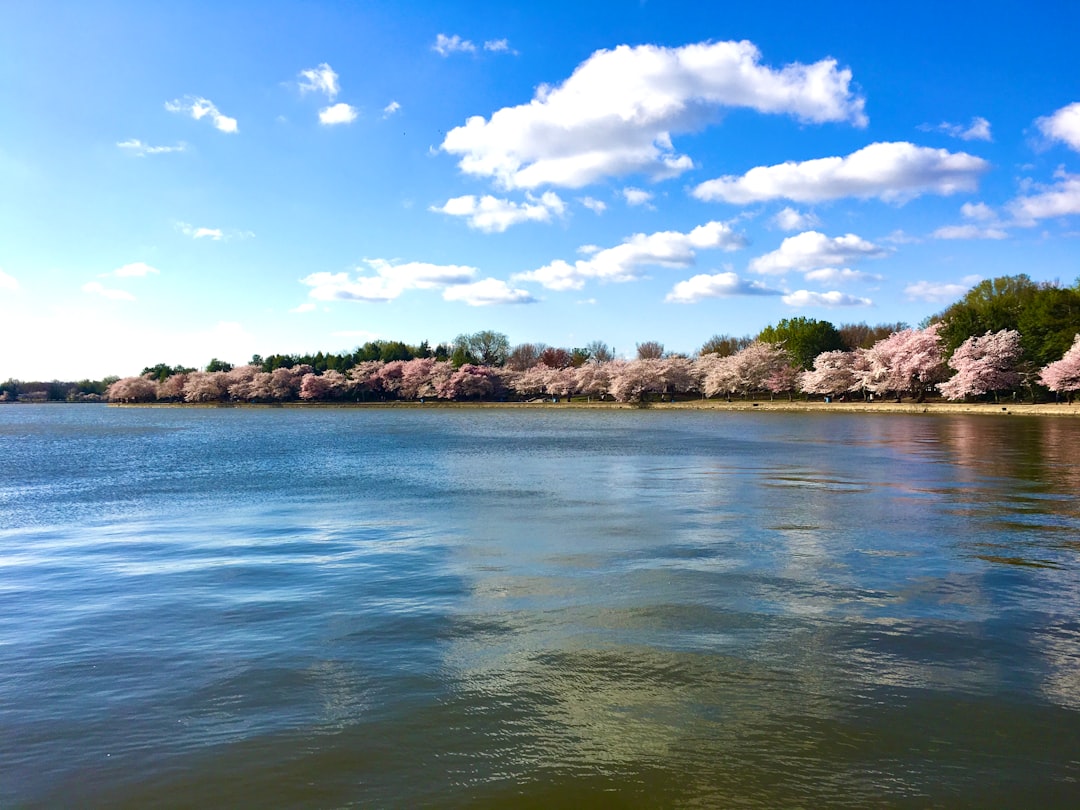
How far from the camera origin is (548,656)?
8.44 metres

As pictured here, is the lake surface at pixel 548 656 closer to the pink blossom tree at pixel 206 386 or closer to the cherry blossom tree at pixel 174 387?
the pink blossom tree at pixel 206 386

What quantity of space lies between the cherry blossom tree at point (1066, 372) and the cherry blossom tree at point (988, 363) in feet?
20.5

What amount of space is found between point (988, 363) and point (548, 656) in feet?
262

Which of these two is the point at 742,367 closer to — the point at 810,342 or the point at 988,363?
the point at 810,342

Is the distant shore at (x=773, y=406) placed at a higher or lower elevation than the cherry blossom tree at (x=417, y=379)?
lower

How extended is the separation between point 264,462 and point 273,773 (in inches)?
1282

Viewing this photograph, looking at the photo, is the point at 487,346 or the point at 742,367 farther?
the point at 487,346

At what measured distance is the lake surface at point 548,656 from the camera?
19.3 ft

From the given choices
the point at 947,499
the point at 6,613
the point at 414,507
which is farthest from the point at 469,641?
the point at 947,499

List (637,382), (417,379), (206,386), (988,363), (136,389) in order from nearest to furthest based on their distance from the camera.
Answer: (988,363) < (637,382) < (417,379) < (206,386) < (136,389)

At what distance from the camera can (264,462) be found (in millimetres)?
36688

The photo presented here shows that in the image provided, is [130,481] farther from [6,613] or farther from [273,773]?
[273,773]

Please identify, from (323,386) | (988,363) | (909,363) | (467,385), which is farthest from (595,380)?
(988,363)

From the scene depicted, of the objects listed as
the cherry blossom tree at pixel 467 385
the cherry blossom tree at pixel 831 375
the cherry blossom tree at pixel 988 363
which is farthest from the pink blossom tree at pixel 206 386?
the cherry blossom tree at pixel 988 363
